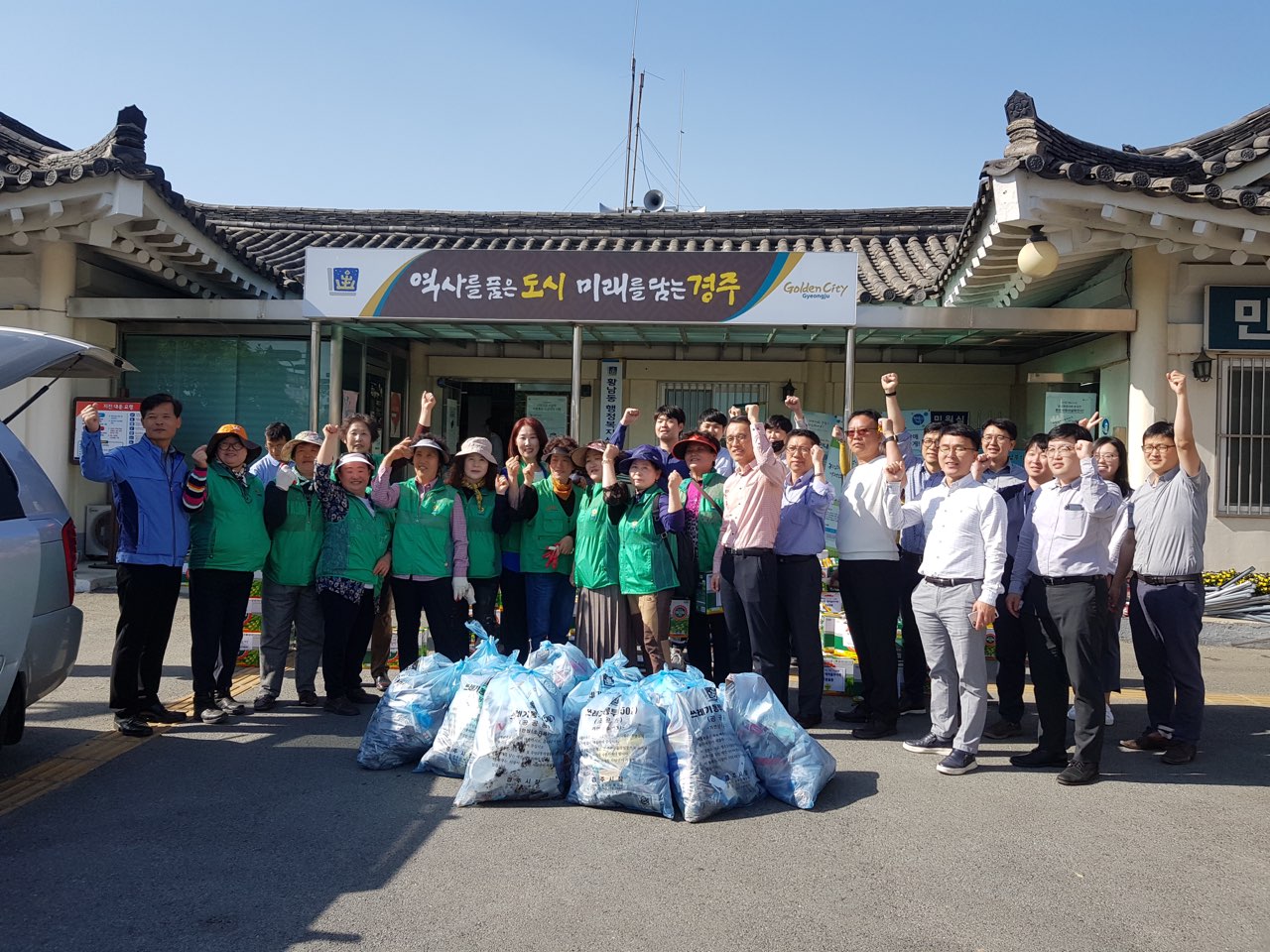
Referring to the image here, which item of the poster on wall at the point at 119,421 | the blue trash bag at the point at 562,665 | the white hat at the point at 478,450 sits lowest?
the blue trash bag at the point at 562,665

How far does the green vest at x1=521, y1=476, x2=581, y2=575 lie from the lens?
240 inches

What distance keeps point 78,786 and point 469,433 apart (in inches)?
384

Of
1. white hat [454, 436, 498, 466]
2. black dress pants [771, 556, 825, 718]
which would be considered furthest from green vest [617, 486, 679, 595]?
white hat [454, 436, 498, 466]

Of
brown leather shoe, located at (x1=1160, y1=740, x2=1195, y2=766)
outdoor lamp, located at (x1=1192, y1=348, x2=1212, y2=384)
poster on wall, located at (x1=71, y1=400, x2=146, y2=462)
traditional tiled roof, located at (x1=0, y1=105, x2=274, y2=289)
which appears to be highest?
traditional tiled roof, located at (x1=0, y1=105, x2=274, y2=289)

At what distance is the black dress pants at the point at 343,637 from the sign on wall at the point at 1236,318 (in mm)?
7577

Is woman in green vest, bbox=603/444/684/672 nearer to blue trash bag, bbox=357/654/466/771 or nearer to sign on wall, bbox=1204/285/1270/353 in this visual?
blue trash bag, bbox=357/654/466/771

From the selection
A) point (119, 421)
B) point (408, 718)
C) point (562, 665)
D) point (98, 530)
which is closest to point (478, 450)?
point (562, 665)

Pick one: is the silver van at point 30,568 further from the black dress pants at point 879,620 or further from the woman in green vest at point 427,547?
the black dress pants at point 879,620

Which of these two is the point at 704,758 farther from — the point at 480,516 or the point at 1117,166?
the point at 1117,166

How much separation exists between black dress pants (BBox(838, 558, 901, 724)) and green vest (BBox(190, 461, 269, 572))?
3.35 m

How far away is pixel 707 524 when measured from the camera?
607 cm

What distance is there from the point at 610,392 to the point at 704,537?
6.69m

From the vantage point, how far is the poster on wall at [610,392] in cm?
1255

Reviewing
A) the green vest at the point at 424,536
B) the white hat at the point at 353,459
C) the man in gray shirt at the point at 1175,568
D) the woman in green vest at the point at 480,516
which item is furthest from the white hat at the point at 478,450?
the man in gray shirt at the point at 1175,568
